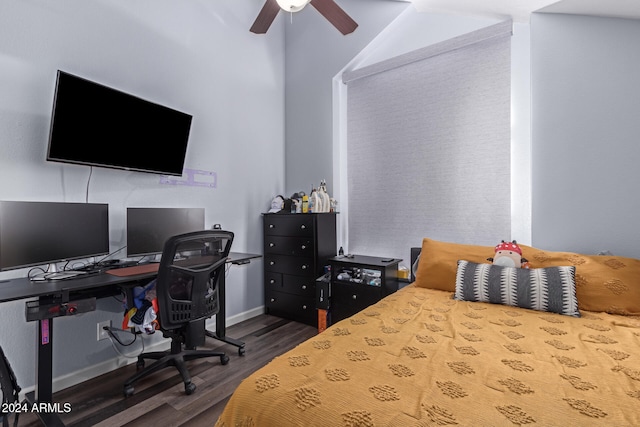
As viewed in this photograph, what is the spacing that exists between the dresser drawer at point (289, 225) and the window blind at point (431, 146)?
Result: 0.57 m

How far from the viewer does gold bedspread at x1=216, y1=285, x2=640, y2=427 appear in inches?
34.1

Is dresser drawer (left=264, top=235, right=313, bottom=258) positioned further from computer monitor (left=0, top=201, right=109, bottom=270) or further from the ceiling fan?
the ceiling fan

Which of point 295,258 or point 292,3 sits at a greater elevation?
point 292,3

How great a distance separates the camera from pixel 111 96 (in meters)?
2.10

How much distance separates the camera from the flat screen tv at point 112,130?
1.88 m

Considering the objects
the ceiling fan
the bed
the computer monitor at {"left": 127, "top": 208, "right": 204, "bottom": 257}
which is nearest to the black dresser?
the computer monitor at {"left": 127, "top": 208, "right": 204, "bottom": 257}

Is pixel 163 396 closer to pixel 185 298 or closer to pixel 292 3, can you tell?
pixel 185 298

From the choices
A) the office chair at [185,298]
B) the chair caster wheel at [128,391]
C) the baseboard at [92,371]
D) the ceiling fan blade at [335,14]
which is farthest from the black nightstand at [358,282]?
the ceiling fan blade at [335,14]

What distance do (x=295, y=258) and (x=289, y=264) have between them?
0.11 meters

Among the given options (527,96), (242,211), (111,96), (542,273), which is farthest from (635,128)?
(111,96)

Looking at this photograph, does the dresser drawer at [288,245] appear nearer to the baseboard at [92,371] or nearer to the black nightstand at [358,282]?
the black nightstand at [358,282]

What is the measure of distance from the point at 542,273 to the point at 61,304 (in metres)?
2.69

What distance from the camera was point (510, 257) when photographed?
204 cm

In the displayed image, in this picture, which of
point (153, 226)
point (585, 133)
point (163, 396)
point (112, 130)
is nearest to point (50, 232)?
point (153, 226)
